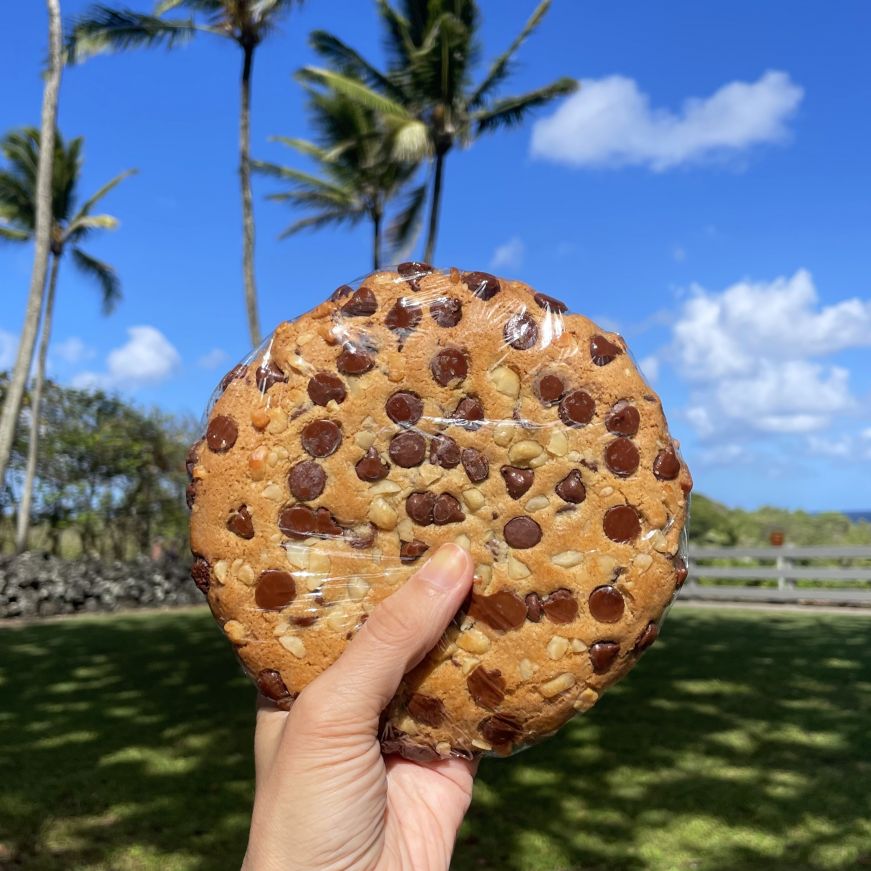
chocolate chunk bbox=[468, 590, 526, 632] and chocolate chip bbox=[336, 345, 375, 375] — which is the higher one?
chocolate chip bbox=[336, 345, 375, 375]

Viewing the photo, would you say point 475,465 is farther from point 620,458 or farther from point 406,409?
point 620,458

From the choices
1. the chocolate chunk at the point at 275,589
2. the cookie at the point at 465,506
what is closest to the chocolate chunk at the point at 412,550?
the cookie at the point at 465,506

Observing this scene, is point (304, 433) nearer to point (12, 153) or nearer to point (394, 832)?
point (394, 832)

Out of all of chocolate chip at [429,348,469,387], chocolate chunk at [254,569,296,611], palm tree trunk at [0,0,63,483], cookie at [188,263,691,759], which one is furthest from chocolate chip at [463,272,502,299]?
palm tree trunk at [0,0,63,483]

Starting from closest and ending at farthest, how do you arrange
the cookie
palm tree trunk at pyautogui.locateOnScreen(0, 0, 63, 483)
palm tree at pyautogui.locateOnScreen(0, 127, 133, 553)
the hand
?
the hand → the cookie → palm tree trunk at pyautogui.locateOnScreen(0, 0, 63, 483) → palm tree at pyautogui.locateOnScreen(0, 127, 133, 553)

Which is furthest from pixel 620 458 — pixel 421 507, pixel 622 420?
pixel 421 507

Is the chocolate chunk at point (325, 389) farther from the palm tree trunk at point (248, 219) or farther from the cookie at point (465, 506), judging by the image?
the palm tree trunk at point (248, 219)

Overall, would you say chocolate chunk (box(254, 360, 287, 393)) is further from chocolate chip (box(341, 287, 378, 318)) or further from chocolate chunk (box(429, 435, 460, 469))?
chocolate chunk (box(429, 435, 460, 469))
